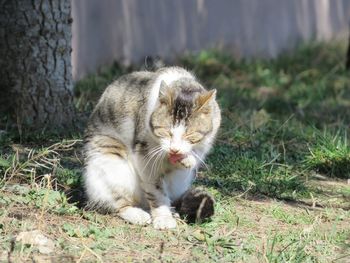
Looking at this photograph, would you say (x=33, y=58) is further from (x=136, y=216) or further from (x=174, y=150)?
(x=174, y=150)

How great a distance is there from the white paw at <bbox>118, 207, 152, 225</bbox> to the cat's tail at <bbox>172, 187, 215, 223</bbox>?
0.75 ft

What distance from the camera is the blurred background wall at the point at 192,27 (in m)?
9.27

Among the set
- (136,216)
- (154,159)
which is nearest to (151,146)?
(154,159)

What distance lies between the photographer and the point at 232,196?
5.52m

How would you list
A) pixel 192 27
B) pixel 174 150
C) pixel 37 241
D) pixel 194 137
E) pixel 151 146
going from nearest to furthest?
pixel 37 241
pixel 174 150
pixel 194 137
pixel 151 146
pixel 192 27

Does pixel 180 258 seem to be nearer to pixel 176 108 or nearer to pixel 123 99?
pixel 176 108

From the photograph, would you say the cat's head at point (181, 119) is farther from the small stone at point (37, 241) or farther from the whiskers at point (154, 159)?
the small stone at point (37, 241)

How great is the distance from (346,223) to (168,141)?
1.38 meters

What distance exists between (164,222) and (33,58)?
2176 millimetres

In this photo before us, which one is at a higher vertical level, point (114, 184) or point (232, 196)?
point (114, 184)

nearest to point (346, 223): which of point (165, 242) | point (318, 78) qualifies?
point (165, 242)

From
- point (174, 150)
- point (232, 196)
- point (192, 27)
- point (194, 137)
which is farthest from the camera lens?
point (192, 27)

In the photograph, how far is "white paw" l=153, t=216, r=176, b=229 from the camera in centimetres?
485

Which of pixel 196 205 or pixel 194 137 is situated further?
pixel 196 205
